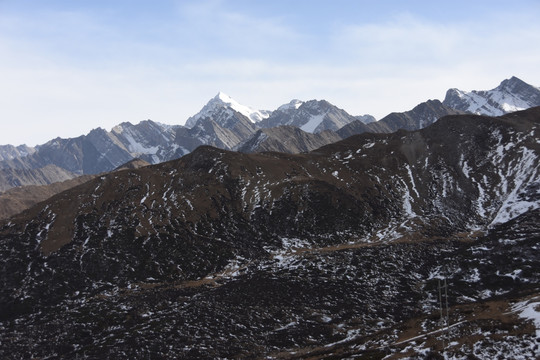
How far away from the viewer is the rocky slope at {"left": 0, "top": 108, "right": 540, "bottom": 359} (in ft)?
261

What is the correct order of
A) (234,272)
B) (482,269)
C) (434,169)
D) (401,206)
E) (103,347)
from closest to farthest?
(103,347) < (482,269) < (234,272) < (401,206) < (434,169)

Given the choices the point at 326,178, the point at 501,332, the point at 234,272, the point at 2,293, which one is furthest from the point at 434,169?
the point at 2,293

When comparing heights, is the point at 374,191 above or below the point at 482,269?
above

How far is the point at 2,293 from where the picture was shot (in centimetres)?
10706

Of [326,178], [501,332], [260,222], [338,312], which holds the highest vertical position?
[326,178]

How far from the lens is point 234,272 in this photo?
116438 millimetres

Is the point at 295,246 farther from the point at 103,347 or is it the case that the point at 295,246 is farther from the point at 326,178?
the point at 103,347

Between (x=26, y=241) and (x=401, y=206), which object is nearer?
(x=26, y=241)

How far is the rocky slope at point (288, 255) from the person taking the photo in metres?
79.6

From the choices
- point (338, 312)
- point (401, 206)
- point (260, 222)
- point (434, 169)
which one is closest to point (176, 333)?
point (338, 312)

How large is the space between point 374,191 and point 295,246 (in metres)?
48.8

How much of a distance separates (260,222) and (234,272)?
33457 millimetres

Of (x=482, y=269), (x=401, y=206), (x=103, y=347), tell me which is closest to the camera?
(x=103, y=347)

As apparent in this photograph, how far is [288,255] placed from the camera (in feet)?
412
